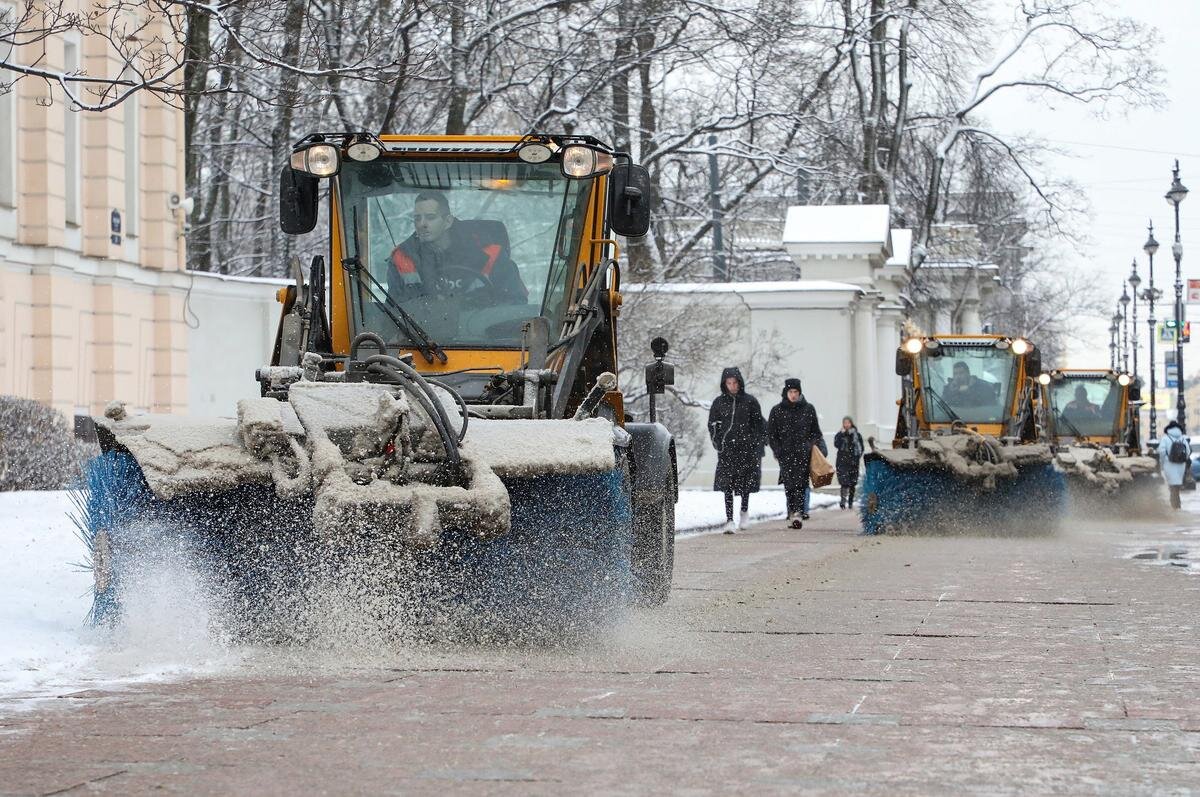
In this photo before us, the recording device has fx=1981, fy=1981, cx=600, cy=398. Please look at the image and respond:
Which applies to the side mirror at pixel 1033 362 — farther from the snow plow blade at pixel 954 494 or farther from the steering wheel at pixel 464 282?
the steering wheel at pixel 464 282

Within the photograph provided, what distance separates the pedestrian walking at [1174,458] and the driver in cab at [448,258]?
23.7 meters

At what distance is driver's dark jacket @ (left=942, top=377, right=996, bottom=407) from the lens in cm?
2331

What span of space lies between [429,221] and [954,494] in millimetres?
10975

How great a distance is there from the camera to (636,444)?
1055cm

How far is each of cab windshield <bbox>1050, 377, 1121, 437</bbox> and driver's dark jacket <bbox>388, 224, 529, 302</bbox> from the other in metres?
22.8

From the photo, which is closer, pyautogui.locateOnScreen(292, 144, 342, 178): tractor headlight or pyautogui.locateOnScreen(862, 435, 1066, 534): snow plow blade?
pyautogui.locateOnScreen(292, 144, 342, 178): tractor headlight

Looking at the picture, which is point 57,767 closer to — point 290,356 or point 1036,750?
point 1036,750

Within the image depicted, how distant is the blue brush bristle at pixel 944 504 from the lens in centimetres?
2016

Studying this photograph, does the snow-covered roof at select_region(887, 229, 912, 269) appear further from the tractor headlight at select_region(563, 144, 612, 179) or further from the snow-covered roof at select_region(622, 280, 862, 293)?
the tractor headlight at select_region(563, 144, 612, 179)

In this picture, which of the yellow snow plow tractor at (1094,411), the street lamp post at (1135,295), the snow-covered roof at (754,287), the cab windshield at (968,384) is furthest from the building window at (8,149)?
the street lamp post at (1135,295)

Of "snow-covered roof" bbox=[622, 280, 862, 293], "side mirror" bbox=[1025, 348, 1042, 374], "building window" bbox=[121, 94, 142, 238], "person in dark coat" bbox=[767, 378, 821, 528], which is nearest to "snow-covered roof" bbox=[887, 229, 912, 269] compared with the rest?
"snow-covered roof" bbox=[622, 280, 862, 293]

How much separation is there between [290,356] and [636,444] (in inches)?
74.0

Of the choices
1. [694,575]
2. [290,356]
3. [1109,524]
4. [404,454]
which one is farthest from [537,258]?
[1109,524]

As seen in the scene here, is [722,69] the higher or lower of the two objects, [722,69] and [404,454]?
the higher
